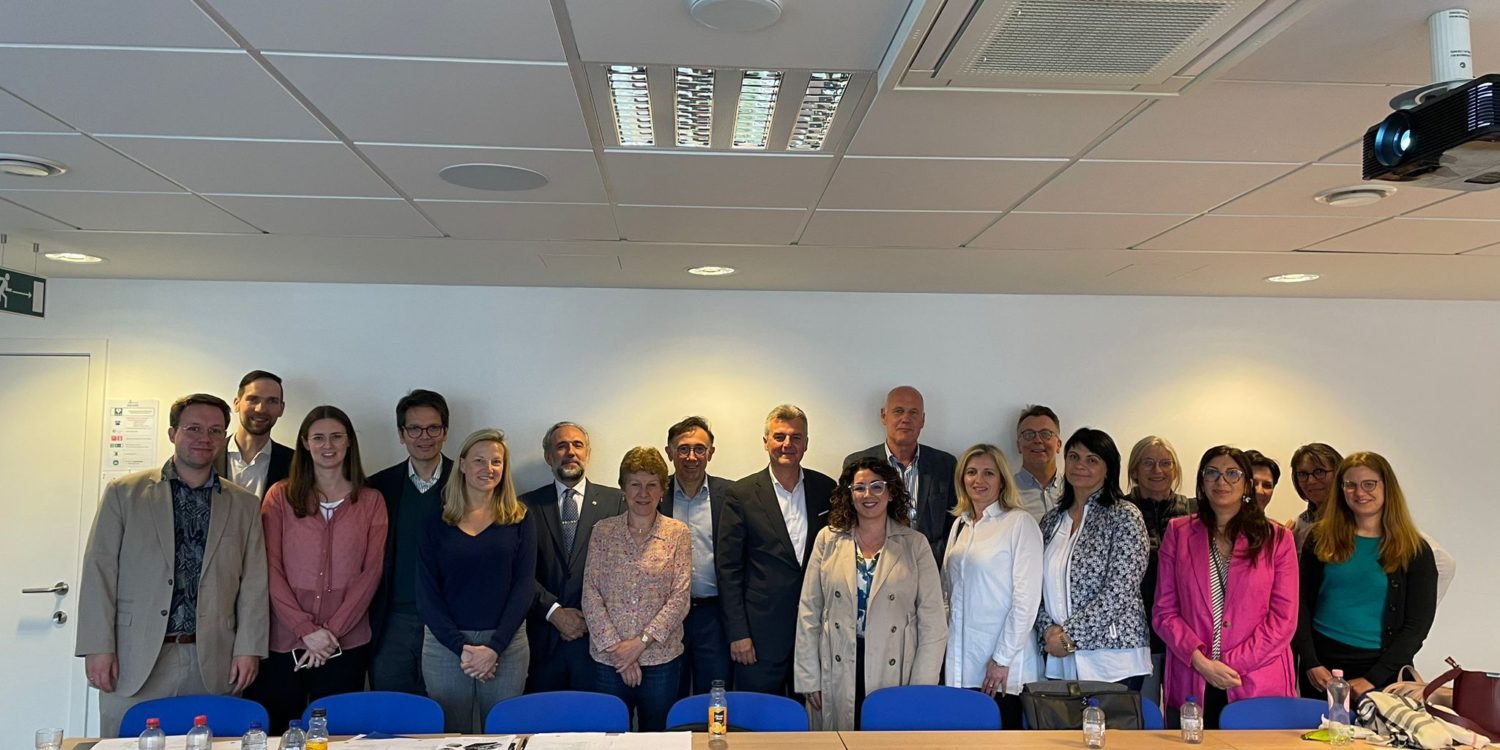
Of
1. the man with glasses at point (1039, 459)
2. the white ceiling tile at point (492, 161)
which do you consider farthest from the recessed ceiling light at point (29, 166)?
the man with glasses at point (1039, 459)

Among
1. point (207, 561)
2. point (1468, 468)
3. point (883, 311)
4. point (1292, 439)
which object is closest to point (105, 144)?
point (207, 561)

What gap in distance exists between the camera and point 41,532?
17.5 feet

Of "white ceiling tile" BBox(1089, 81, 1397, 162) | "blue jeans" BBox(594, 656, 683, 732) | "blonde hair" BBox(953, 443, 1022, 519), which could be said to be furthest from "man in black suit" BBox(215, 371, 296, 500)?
"white ceiling tile" BBox(1089, 81, 1397, 162)

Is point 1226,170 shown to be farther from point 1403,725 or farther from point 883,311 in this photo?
point 883,311

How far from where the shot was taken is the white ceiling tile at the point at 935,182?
322 centimetres

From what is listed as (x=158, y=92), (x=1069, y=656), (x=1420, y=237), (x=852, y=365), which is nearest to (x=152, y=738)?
(x=158, y=92)

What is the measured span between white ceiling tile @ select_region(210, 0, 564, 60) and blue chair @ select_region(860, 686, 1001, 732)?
2507mm

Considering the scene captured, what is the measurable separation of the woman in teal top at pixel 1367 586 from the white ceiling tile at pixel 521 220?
3.47 m

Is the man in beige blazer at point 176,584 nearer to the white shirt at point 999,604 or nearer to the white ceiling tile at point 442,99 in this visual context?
the white ceiling tile at point 442,99

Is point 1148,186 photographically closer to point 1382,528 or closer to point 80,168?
point 1382,528

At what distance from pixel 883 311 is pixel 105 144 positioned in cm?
393

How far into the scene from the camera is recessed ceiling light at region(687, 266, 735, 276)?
16.8ft

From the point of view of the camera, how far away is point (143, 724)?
3.38 metres

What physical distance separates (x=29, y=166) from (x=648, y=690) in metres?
3.08
